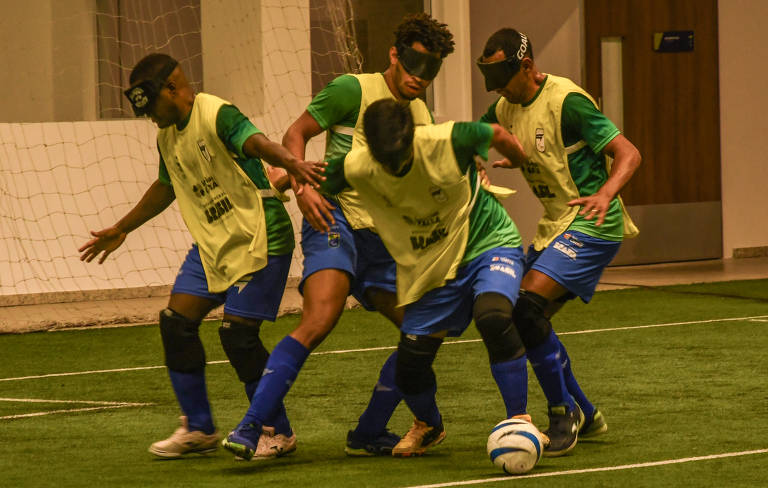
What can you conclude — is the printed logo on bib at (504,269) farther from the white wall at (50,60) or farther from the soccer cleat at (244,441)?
the white wall at (50,60)

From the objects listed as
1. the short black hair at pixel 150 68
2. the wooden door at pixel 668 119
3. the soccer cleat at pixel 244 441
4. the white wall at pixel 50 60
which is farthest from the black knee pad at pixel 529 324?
the wooden door at pixel 668 119

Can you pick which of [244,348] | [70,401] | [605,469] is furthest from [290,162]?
[70,401]

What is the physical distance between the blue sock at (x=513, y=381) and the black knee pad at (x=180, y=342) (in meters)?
1.32

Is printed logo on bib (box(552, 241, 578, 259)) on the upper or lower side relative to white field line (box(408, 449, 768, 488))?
upper

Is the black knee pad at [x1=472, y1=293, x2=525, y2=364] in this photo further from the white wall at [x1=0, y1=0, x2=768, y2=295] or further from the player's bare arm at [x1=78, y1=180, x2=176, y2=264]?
the white wall at [x1=0, y1=0, x2=768, y2=295]

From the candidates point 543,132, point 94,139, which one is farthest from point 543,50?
point 543,132

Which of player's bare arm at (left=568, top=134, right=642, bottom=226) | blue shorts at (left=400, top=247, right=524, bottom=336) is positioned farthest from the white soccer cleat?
player's bare arm at (left=568, top=134, right=642, bottom=226)

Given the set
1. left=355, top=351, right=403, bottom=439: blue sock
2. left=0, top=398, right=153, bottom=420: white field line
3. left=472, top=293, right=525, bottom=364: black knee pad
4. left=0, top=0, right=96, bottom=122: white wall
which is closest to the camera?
left=472, top=293, right=525, bottom=364: black knee pad

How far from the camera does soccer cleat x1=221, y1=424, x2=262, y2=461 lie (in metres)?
5.45

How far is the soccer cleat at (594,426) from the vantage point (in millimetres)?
6203

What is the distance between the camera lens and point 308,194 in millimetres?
5602

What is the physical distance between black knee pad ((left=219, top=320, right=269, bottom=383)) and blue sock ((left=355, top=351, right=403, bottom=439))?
1.59ft

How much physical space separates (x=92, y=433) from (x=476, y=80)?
8345 millimetres

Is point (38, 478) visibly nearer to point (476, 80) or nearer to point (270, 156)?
point (270, 156)
